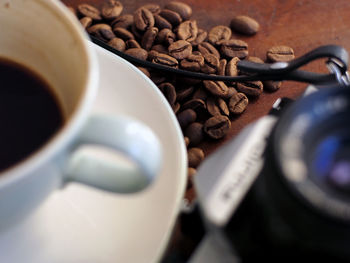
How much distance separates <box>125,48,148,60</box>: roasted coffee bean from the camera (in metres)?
0.78

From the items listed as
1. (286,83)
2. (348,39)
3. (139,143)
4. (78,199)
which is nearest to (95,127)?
(139,143)

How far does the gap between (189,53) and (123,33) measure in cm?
12

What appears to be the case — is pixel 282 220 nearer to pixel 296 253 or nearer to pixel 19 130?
pixel 296 253

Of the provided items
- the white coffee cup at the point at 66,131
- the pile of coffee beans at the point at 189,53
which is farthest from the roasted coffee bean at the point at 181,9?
the white coffee cup at the point at 66,131

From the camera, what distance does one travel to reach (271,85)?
30.3 inches

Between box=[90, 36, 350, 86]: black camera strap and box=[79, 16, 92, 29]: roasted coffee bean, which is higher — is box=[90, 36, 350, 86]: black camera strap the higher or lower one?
the higher one

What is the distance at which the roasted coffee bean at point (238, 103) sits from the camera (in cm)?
75

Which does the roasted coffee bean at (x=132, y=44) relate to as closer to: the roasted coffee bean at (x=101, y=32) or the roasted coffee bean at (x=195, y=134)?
the roasted coffee bean at (x=101, y=32)

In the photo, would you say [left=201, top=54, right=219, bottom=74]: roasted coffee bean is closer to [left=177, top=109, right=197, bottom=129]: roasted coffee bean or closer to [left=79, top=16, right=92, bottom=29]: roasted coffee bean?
[left=177, top=109, right=197, bottom=129]: roasted coffee bean

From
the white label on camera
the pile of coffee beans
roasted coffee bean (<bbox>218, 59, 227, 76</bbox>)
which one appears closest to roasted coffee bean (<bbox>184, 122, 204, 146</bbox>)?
the pile of coffee beans

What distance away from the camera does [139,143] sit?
0.44m

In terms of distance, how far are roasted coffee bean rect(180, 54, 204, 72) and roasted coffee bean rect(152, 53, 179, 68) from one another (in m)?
0.01

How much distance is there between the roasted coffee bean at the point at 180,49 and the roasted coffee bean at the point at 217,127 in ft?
0.40

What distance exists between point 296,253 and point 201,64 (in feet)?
1.33
